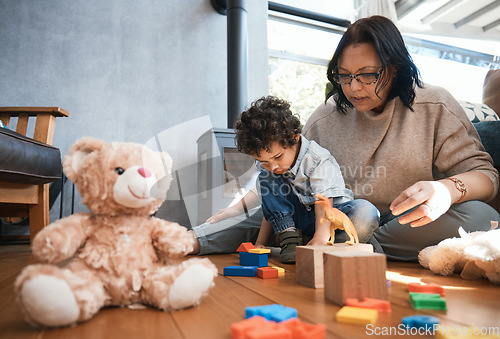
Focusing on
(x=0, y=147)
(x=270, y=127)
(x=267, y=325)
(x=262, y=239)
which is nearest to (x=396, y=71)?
(x=270, y=127)

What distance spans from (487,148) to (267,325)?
3.92 ft

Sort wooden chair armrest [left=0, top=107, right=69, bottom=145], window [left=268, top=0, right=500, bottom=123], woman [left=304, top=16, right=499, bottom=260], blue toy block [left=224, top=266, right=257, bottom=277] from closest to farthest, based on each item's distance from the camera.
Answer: blue toy block [left=224, top=266, right=257, bottom=277] < woman [left=304, top=16, right=499, bottom=260] < wooden chair armrest [left=0, top=107, right=69, bottom=145] < window [left=268, top=0, right=500, bottom=123]

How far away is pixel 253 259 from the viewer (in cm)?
94

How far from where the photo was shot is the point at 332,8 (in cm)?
354

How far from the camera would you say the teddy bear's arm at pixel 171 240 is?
580 mm

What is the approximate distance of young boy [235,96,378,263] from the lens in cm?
105

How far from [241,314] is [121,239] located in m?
0.22

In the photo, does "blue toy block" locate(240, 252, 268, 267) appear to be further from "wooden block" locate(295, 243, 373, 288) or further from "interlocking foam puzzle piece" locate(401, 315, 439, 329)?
"interlocking foam puzzle piece" locate(401, 315, 439, 329)

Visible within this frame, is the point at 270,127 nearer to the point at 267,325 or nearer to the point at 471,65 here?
the point at 267,325

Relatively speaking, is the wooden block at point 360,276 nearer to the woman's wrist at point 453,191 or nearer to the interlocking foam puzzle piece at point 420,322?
the interlocking foam puzzle piece at point 420,322

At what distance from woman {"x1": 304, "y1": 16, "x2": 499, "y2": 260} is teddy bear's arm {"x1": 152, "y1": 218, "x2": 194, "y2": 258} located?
0.66 metres

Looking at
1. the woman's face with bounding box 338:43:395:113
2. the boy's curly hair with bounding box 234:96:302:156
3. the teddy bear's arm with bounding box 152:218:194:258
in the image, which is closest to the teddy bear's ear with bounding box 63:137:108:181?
the teddy bear's arm with bounding box 152:218:194:258

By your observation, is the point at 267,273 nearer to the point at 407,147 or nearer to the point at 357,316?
the point at 357,316

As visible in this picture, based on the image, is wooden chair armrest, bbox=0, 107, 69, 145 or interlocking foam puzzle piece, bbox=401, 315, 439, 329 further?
wooden chair armrest, bbox=0, 107, 69, 145
